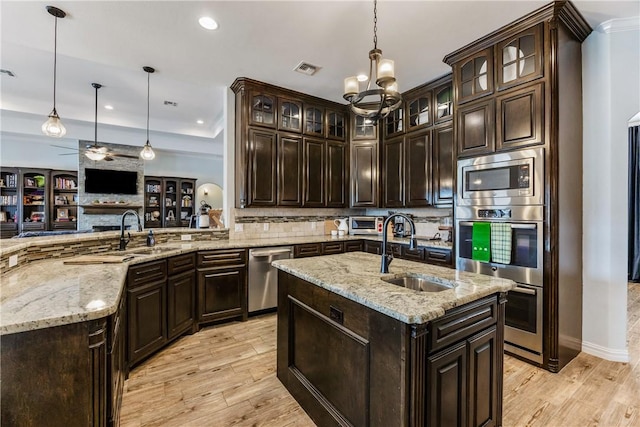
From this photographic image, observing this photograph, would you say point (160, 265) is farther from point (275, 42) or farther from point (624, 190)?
point (624, 190)

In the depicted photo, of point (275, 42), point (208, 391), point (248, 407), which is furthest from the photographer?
point (275, 42)

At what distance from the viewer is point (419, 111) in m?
4.09

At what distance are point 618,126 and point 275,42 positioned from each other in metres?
3.20

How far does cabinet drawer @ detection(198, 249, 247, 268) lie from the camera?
10.5 feet

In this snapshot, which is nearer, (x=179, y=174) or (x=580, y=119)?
(x=580, y=119)

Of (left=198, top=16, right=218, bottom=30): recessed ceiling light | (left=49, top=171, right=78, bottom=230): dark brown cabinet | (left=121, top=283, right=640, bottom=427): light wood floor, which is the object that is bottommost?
(left=121, top=283, right=640, bottom=427): light wood floor

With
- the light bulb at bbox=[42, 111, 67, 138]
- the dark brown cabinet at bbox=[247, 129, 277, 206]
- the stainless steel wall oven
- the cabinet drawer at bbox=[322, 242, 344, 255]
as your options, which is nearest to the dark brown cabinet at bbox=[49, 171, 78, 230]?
the light bulb at bbox=[42, 111, 67, 138]

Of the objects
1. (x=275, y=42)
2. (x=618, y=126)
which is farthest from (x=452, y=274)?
(x=275, y=42)

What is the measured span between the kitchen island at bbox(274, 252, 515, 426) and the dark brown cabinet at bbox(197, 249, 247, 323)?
158cm

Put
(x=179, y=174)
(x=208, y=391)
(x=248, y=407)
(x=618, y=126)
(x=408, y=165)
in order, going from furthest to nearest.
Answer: (x=179, y=174) → (x=408, y=165) → (x=618, y=126) → (x=208, y=391) → (x=248, y=407)

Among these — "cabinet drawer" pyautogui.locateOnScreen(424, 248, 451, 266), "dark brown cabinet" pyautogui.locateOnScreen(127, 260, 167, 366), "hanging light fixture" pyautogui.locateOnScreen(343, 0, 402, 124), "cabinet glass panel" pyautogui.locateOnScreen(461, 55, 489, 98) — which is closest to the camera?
"hanging light fixture" pyautogui.locateOnScreen(343, 0, 402, 124)

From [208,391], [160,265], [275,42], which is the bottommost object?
[208,391]

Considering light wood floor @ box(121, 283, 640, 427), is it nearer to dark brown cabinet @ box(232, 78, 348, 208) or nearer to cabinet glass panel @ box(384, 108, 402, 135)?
dark brown cabinet @ box(232, 78, 348, 208)

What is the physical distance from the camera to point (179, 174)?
8.27 m
